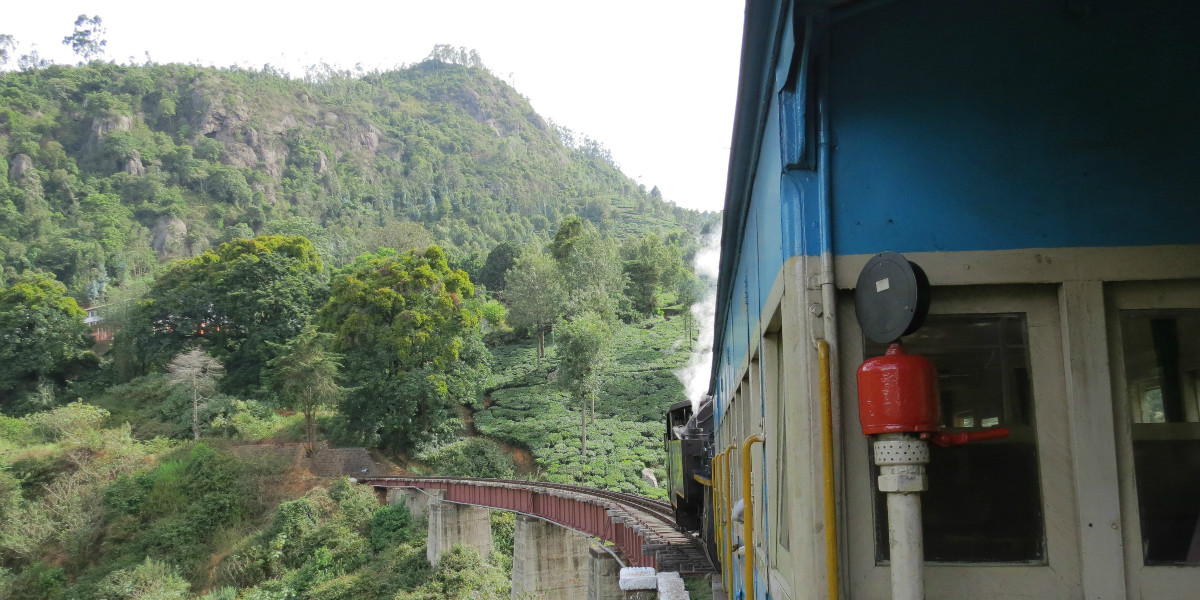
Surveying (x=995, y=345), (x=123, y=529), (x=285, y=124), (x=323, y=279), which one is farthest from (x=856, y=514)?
(x=285, y=124)

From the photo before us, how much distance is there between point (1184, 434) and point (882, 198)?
1313 millimetres

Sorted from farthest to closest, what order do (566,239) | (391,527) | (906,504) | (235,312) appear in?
(566,239) < (235,312) < (391,527) < (906,504)

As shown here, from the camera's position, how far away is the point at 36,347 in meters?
46.0

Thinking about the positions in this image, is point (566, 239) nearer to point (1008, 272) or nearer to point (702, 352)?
point (702, 352)

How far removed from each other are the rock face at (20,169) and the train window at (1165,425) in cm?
10691

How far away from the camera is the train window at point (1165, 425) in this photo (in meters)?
2.65

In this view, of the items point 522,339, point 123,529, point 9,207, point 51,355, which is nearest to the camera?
point 123,529

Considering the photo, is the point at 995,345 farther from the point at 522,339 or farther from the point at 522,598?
the point at 522,339

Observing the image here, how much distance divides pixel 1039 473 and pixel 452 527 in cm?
2615

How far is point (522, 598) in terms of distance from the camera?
20906 mm

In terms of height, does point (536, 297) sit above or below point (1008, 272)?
above

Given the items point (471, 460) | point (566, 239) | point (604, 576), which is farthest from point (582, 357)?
point (604, 576)

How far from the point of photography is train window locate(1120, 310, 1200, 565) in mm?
2648

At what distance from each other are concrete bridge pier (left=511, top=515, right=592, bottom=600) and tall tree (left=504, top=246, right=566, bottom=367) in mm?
29046
